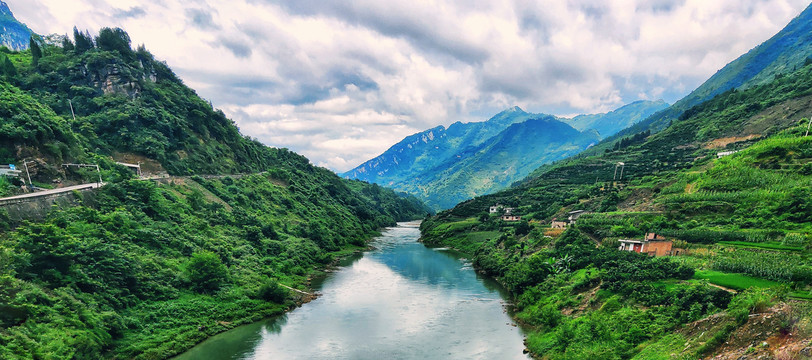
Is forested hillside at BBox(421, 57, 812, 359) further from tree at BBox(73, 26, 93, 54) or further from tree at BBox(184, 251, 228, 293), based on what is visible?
tree at BBox(73, 26, 93, 54)

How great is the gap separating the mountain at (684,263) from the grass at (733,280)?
12 centimetres

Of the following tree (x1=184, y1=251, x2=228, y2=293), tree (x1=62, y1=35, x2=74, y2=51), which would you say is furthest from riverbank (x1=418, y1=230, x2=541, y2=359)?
tree (x1=62, y1=35, x2=74, y2=51)

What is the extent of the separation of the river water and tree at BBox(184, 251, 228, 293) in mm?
7874

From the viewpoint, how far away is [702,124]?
121 m

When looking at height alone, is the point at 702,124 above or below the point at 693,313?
above

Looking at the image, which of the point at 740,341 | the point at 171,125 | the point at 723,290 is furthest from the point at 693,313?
the point at 171,125

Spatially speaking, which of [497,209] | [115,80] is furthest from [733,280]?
[115,80]

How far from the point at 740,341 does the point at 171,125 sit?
95852mm

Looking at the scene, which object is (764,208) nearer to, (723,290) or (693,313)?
(723,290)

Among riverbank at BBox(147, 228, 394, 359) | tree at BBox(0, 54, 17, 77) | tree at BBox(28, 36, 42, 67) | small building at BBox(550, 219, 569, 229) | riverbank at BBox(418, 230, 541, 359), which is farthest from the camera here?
tree at BBox(28, 36, 42, 67)

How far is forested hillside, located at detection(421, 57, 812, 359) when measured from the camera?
21906 mm

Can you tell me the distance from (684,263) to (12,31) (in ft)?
927

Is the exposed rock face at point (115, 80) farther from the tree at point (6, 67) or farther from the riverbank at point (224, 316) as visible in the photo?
the riverbank at point (224, 316)

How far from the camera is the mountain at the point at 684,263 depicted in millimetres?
21984
